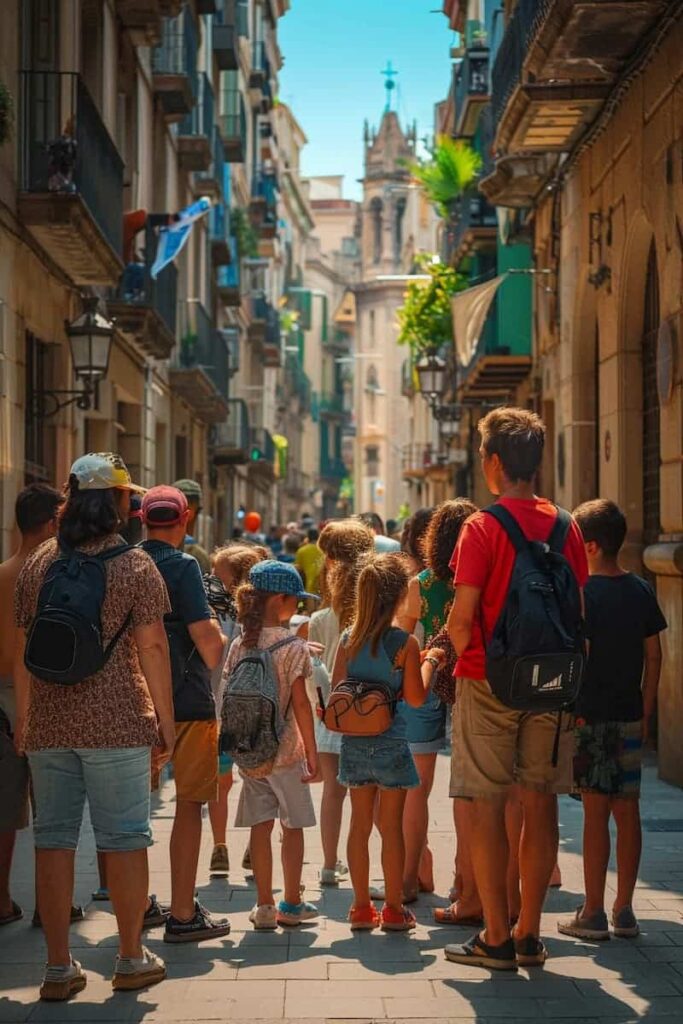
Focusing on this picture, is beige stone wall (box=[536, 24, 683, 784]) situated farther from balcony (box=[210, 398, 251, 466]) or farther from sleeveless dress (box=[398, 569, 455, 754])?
balcony (box=[210, 398, 251, 466])

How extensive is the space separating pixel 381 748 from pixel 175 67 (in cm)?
1762

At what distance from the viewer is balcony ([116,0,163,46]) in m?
18.4

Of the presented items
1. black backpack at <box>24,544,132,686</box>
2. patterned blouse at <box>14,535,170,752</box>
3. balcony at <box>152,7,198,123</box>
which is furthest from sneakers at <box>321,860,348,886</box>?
balcony at <box>152,7,198,123</box>

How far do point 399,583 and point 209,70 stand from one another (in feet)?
82.9

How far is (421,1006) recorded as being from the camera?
5.92 metres

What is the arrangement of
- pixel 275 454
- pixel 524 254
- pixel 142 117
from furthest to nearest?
pixel 275 454 → pixel 524 254 → pixel 142 117

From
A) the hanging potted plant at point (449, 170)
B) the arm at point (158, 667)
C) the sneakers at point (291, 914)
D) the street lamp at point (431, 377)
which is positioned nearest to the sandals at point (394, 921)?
the sneakers at point (291, 914)

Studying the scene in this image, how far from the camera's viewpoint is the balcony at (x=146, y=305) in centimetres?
1841

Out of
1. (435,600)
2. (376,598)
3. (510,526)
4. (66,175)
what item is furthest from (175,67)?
(510,526)

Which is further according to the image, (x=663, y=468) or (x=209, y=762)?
(x=663, y=468)

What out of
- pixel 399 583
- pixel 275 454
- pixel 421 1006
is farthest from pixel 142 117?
pixel 275 454

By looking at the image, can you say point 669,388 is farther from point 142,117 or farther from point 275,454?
point 275,454

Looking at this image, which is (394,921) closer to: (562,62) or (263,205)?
(562,62)

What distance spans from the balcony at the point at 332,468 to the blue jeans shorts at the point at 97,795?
89732 millimetres
